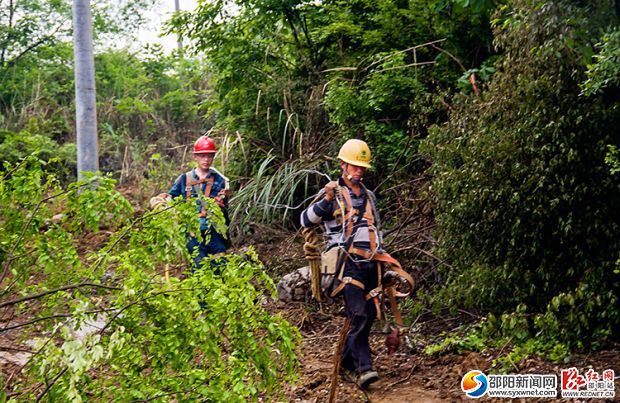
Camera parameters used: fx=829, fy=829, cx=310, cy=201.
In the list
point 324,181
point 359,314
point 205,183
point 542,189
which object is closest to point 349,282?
point 359,314

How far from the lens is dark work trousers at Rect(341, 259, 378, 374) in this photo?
680 centimetres

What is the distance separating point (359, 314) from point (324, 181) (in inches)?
167

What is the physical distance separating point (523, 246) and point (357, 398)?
1881 millimetres

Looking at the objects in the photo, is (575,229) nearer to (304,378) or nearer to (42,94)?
(304,378)

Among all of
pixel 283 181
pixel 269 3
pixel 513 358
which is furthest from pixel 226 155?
pixel 513 358

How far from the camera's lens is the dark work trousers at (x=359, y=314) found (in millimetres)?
6805

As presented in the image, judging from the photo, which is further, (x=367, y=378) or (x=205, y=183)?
(x=205, y=183)

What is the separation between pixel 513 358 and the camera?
6.64m

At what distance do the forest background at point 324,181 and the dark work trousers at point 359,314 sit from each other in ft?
1.66

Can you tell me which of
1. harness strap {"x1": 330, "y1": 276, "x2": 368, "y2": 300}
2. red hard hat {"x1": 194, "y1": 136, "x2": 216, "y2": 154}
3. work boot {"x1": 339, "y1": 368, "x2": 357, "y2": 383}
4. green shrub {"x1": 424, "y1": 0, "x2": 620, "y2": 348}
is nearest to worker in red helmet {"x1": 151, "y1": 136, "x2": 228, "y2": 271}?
red hard hat {"x1": 194, "y1": 136, "x2": 216, "y2": 154}

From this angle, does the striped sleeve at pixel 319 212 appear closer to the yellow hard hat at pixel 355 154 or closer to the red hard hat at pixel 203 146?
the yellow hard hat at pixel 355 154

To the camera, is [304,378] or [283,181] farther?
[283,181]

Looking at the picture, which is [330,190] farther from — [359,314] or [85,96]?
[85,96]

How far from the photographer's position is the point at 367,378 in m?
6.64
